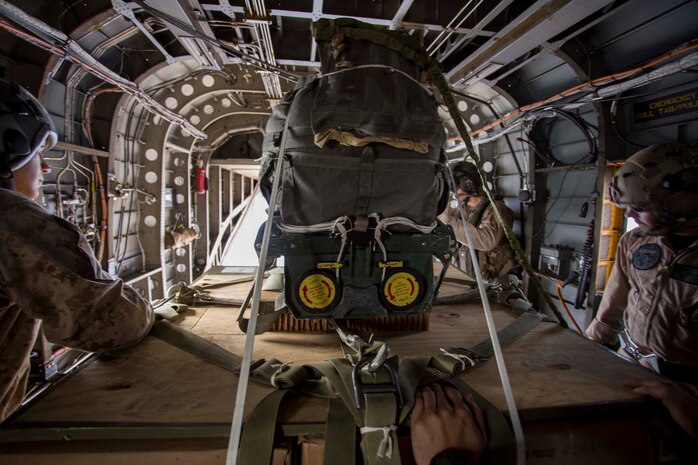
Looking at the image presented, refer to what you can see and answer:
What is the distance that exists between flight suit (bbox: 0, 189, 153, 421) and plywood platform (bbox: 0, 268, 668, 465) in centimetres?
22

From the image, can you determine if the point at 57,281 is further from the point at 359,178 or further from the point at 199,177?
the point at 199,177

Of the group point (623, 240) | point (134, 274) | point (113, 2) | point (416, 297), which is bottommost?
point (134, 274)

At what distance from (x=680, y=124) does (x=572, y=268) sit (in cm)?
230

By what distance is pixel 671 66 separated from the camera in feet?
9.37

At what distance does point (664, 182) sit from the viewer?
2299mm

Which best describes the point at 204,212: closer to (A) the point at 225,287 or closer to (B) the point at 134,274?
(B) the point at 134,274

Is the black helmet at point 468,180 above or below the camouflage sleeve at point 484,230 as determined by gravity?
above

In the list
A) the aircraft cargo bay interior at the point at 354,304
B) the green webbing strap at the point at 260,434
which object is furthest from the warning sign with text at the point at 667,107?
the green webbing strap at the point at 260,434

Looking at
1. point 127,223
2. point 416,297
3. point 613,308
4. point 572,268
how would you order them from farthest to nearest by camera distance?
point 127,223 → point 572,268 → point 613,308 → point 416,297

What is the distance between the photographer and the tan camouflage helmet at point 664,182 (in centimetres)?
222

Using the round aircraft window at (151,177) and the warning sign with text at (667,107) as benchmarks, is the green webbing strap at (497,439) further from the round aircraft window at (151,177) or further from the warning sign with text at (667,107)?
the round aircraft window at (151,177)

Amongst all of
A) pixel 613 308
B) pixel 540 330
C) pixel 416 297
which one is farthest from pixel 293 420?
pixel 613 308

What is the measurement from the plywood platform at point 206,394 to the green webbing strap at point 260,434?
8 centimetres

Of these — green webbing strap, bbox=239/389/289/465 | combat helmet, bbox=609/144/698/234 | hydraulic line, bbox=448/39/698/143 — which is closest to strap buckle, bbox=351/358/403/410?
green webbing strap, bbox=239/389/289/465
